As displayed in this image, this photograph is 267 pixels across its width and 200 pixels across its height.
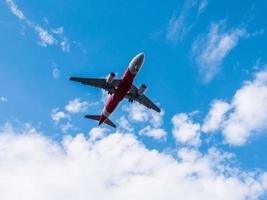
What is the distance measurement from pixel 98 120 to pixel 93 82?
48.2 feet

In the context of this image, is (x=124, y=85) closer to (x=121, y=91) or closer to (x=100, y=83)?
(x=121, y=91)

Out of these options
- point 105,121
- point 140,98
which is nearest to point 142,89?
point 140,98

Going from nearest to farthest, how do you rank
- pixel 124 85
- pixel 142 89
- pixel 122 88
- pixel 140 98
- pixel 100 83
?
pixel 124 85 < pixel 122 88 < pixel 142 89 < pixel 100 83 < pixel 140 98

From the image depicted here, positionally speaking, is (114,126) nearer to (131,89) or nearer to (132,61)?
(131,89)

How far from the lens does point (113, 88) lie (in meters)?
90.7

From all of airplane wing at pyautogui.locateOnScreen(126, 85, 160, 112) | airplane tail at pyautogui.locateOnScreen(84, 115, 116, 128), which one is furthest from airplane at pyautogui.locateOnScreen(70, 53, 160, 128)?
airplane tail at pyautogui.locateOnScreen(84, 115, 116, 128)

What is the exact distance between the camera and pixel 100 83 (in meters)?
92.2

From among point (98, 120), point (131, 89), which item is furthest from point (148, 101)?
point (98, 120)

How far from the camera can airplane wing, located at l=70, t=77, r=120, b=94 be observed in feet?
297

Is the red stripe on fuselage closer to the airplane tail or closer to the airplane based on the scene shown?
the airplane

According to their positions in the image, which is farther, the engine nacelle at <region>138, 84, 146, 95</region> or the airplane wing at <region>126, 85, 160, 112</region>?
the airplane wing at <region>126, 85, 160, 112</region>

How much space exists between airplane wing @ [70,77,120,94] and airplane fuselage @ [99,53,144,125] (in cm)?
156

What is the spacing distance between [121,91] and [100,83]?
6.85 m

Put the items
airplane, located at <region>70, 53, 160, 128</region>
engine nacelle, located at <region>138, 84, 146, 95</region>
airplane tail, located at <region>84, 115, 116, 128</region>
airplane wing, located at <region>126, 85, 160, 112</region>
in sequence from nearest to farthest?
airplane, located at <region>70, 53, 160, 128</region> < engine nacelle, located at <region>138, 84, 146, 95</region> < airplane wing, located at <region>126, 85, 160, 112</region> < airplane tail, located at <region>84, 115, 116, 128</region>
